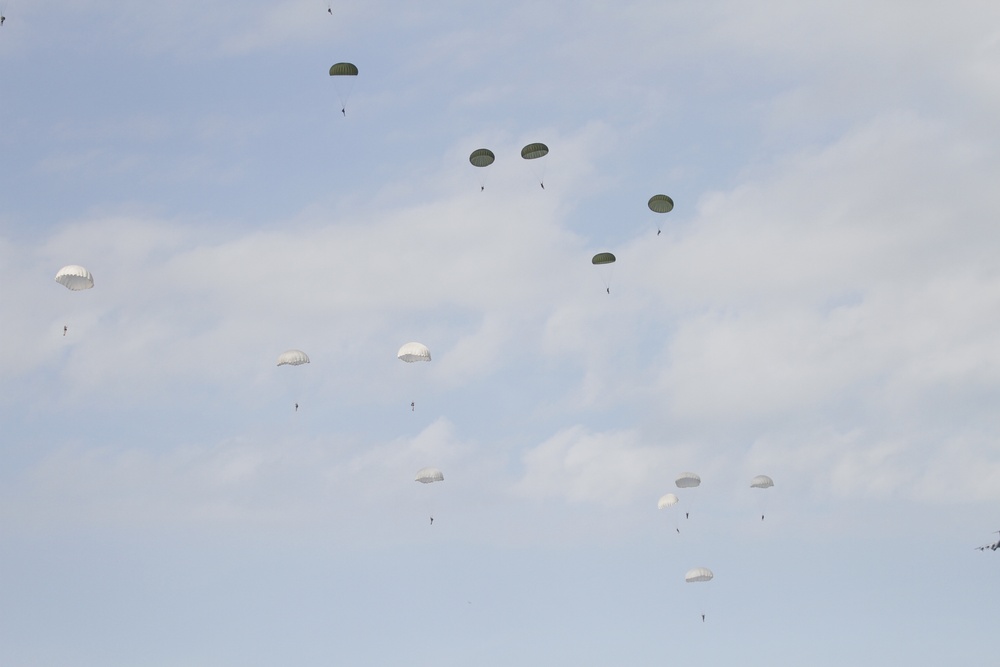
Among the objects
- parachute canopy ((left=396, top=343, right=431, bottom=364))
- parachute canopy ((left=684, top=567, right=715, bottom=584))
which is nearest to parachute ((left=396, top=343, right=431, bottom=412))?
parachute canopy ((left=396, top=343, right=431, bottom=364))

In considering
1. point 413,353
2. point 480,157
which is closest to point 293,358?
point 413,353

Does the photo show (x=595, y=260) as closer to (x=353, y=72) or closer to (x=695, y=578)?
(x=353, y=72)

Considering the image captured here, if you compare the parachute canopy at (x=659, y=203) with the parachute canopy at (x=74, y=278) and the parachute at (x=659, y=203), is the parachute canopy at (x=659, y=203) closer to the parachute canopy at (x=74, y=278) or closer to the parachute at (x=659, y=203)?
the parachute at (x=659, y=203)

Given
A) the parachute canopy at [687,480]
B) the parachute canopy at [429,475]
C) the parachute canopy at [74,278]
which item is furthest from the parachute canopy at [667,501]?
the parachute canopy at [74,278]

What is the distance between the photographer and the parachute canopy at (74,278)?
99.9 m

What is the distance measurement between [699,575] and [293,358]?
141 feet

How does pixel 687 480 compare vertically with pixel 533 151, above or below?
below

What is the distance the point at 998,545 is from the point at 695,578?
3990 cm

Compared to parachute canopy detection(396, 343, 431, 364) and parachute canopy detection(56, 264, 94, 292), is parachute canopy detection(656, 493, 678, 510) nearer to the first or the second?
parachute canopy detection(396, 343, 431, 364)

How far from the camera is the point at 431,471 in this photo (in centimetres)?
11525

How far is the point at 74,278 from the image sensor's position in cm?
10088

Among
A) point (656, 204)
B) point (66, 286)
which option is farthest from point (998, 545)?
point (66, 286)

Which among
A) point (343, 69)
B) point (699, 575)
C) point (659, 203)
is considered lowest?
point (699, 575)

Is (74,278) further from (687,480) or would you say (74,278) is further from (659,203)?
(687,480)
